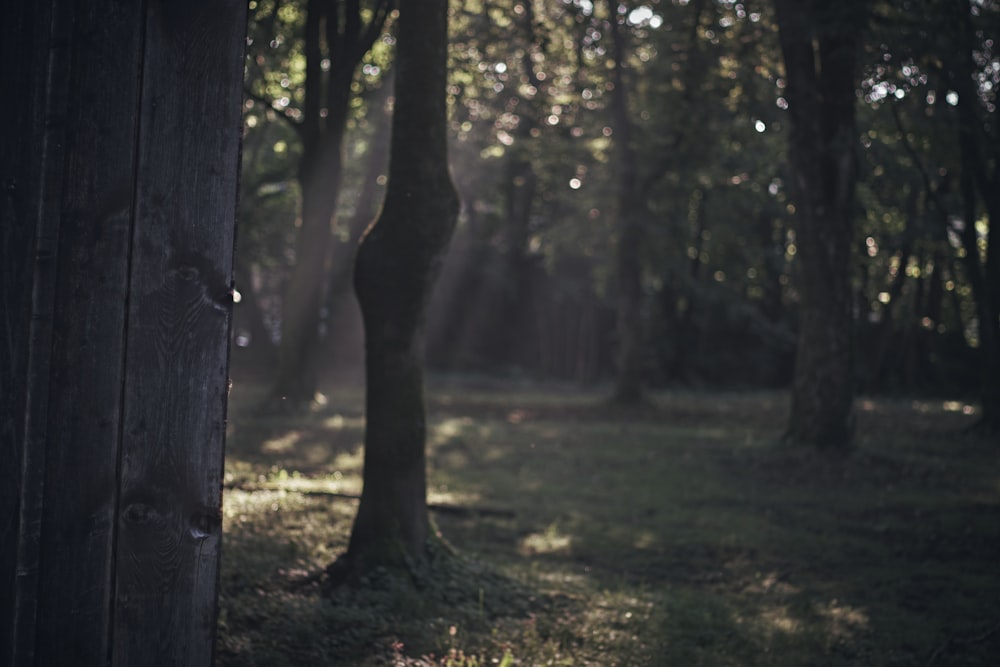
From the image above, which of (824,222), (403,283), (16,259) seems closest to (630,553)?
(403,283)

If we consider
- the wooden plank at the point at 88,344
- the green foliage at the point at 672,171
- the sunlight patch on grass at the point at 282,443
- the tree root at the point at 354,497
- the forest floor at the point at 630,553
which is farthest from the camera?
the green foliage at the point at 672,171

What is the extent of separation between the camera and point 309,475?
13.1m

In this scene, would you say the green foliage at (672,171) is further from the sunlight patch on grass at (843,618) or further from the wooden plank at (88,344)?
the wooden plank at (88,344)

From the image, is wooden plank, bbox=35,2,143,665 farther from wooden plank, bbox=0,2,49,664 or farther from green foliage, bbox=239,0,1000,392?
green foliage, bbox=239,0,1000,392

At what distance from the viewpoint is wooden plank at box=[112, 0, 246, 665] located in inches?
139

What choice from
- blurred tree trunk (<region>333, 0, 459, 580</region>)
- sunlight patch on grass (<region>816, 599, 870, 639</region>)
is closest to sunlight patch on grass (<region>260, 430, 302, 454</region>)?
blurred tree trunk (<region>333, 0, 459, 580</region>)

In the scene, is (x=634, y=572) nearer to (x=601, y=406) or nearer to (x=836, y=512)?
(x=836, y=512)

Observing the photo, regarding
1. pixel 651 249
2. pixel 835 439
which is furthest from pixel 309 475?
pixel 651 249

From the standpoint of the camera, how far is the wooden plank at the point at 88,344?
11.3 feet

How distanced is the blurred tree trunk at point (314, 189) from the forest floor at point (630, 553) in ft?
5.60

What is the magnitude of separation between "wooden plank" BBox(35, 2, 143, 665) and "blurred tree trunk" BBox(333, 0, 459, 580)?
3.93 metres

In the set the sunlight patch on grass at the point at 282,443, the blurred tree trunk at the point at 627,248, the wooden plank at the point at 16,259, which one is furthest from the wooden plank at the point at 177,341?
the blurred tree trunk at the point at 627,248

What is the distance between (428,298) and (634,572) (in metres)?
3.58

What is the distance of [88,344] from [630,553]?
756 cm
